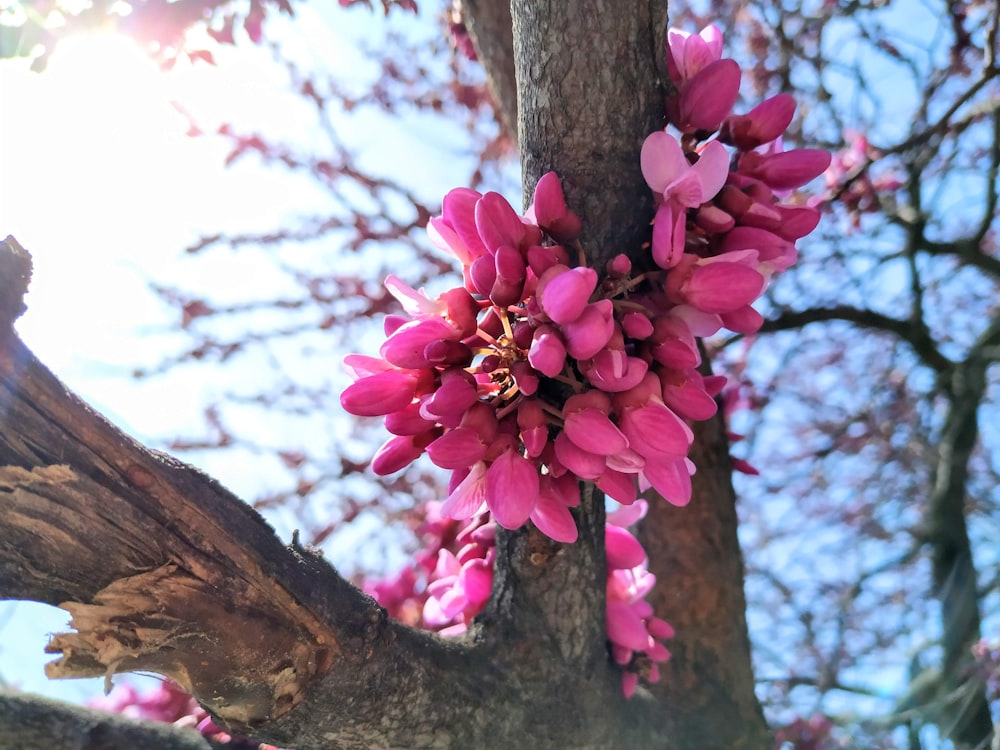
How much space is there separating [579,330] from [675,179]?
0.19 m

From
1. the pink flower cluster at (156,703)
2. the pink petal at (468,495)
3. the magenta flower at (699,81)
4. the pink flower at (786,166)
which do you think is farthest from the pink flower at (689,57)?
the pink flower cluster at (156,703)

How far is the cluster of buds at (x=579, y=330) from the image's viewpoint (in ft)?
2.00

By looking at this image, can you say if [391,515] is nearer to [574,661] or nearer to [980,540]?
[574,661]

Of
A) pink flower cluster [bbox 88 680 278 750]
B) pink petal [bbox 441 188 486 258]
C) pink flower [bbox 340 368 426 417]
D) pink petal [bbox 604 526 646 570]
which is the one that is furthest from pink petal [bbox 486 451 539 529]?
pink flower cluster [bbox 88 680 278 750]

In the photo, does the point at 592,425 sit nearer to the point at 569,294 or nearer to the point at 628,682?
the point at 569,294

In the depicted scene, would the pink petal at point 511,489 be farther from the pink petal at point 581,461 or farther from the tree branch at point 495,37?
the tree branch at point 495,37

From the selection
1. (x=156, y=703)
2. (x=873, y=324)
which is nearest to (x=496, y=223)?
(x=156, y=703)

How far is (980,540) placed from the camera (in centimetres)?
227

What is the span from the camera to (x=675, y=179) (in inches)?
25.1

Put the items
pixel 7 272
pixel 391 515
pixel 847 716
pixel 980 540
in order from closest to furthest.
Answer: pixel 7 272, pixel 847 716, pixel 980 540, pixel 391 515

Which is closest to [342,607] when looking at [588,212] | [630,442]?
[630,442]

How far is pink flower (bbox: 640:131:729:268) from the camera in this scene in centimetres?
63

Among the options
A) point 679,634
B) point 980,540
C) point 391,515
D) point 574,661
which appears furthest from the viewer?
point 391,515

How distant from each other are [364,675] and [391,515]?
1995 mm
